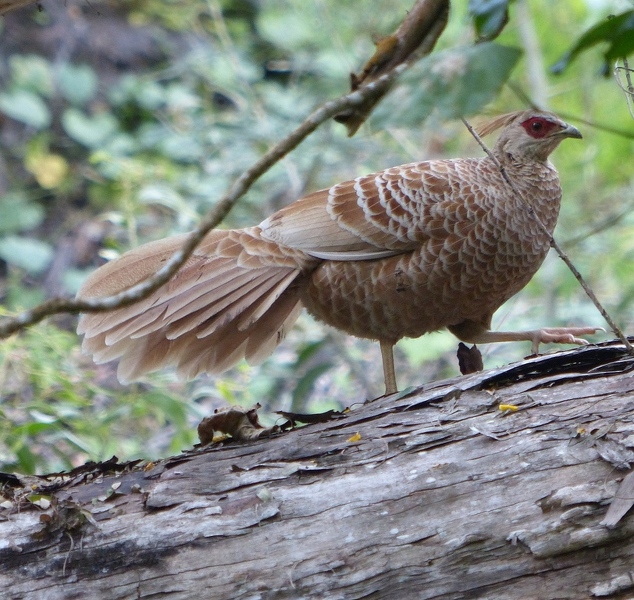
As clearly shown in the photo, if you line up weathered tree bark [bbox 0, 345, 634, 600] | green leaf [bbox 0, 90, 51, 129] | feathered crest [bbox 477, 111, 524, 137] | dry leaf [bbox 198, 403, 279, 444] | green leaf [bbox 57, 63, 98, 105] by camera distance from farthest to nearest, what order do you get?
green leaf [bbox 57, 63, 98, 105], green leaf [bbox 0, 90, 51, 129], feathered crest [bbox 477, 111, 524, 137], dry leaf [bbox 198, 403, 279, 444], weathered tree bark [bbox 0, 345, 634, 600]

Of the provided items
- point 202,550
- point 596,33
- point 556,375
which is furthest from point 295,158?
point 596,33

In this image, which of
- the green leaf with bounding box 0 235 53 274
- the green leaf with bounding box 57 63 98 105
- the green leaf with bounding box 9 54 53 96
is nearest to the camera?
the green leaf with bounding box 0 235 53 274

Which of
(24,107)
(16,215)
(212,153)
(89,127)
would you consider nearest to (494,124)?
(212,153)

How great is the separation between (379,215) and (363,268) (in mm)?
225

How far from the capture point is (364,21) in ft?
21.3

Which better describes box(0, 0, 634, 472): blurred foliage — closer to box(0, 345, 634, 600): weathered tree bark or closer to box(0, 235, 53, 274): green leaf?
box(0, 235, 53, 274): green leaf

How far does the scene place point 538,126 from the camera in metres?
3.30

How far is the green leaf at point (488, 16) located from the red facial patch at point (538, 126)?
2.00m

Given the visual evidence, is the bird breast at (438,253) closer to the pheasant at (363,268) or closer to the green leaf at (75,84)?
the pheasant at (363,268)

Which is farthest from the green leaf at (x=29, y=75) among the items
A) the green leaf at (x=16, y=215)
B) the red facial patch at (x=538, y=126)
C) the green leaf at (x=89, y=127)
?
the red facial patch at (x=538, y=126)

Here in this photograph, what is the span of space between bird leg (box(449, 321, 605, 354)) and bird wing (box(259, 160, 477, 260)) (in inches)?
21.5

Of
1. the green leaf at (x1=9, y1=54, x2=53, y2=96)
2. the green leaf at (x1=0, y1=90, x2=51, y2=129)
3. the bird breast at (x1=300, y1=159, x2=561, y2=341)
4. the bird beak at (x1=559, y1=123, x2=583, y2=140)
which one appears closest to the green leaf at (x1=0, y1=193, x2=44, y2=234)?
the green leaf at (x1=0, y1=90, x2=51, y2=129)

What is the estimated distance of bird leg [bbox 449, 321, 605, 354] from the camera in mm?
3215

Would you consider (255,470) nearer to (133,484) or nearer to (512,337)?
(133,484)
